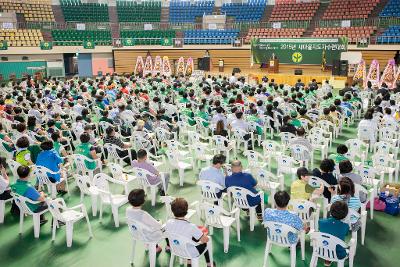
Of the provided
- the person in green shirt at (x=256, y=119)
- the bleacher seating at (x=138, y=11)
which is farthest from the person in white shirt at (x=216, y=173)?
the bleacher seating at (x=138, y=11)

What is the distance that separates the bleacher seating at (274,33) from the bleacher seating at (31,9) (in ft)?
61.1

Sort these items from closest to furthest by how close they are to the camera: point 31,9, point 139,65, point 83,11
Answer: point 139,65, point 31,9, point 83,11

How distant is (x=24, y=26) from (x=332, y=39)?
24799 mm

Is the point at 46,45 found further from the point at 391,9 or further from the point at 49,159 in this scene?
the point at 391,9

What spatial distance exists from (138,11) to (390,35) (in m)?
23.2

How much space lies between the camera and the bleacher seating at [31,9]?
3176 cm

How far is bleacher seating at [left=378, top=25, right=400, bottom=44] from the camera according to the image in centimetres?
2389

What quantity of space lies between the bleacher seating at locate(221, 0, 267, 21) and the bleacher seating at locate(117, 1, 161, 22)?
6.92 meters

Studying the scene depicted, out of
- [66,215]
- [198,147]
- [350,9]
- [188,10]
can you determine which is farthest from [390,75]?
[188,10]

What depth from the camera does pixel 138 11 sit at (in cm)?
3659

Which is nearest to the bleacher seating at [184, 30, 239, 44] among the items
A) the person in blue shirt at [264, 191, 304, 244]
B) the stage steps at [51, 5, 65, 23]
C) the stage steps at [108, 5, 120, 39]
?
the stage steps at [108, 5, 120, 39]

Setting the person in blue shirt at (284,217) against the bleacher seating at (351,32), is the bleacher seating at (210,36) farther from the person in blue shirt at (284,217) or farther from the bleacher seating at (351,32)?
the person in blue shirt at (284,217)

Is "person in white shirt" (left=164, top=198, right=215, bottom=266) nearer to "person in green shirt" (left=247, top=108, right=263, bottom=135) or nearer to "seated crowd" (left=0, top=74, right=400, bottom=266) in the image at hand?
"seated crowd" (left=0, top=74, right=400, bottom=266)

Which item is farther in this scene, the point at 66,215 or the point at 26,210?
the point at 26,210
